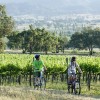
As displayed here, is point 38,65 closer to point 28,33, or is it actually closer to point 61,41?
point 28,33

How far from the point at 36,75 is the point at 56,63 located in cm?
1384

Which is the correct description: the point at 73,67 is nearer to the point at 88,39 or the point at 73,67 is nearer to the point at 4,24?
the point at 4,24

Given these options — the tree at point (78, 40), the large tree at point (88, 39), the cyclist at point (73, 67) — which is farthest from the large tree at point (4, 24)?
the cyclist at point (73, 67)

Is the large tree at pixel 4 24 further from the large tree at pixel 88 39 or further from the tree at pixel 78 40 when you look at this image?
the tree at pixel 78 40

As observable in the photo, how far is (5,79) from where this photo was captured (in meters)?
34.2

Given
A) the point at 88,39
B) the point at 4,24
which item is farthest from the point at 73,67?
the point at 88,39

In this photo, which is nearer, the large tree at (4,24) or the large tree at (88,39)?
the large tree at (4,24)

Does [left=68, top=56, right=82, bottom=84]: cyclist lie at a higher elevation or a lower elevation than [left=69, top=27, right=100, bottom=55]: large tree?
lower

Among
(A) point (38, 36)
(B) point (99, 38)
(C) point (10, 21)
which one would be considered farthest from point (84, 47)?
(C) point (10, 21)

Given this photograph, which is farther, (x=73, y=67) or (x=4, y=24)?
(x=4, y=24)

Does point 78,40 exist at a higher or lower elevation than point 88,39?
lower

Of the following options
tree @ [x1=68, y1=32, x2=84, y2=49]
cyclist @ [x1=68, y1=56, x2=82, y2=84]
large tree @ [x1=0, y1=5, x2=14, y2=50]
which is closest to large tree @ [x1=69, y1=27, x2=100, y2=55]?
tree @ [x1=68, y1=32, x2=84, y2=49]

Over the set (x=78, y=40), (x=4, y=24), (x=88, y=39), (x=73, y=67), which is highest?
(x=4, y=24)

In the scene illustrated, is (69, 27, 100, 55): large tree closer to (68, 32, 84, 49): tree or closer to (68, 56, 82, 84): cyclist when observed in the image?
(68, 32, 84, 49): tree
